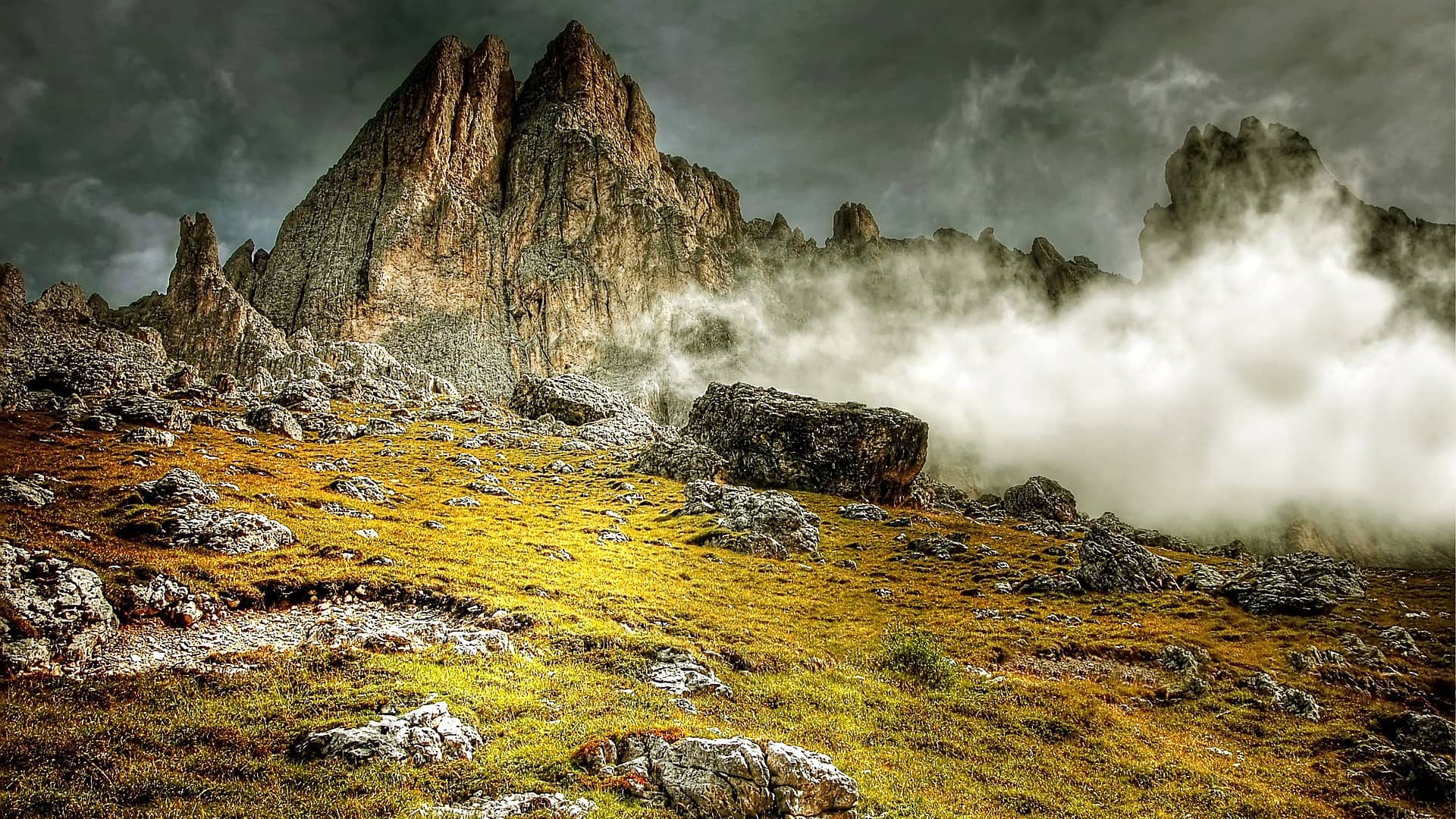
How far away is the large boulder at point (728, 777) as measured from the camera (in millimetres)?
15531

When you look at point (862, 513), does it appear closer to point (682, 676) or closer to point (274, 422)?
point (682, 676)

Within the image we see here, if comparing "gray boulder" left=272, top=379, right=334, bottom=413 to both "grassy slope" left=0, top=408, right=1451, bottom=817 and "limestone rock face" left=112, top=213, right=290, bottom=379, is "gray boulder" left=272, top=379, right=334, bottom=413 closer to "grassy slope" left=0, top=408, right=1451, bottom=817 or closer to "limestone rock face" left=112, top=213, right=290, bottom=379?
"limestone rock face" left=112, top=213, right=290, bottom=379

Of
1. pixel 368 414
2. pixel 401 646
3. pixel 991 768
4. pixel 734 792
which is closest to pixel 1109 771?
pixel 991 768

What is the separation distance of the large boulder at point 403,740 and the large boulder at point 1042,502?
131603 mm

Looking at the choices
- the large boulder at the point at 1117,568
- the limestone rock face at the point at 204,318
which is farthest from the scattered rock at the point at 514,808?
the limestone rock face at the point at 204,318

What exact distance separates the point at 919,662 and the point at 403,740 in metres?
26.7

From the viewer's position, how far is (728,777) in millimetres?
15875

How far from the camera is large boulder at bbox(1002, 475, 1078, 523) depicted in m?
129

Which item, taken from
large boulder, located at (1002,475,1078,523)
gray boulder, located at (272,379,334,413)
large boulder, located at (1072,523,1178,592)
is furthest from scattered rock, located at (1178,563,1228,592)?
gray boulder, located at (272,379,334,413)

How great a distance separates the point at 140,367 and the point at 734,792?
147m

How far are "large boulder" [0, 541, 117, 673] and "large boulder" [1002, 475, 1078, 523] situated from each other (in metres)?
138

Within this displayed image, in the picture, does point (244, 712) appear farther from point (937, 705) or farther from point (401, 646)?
point (937, 705)

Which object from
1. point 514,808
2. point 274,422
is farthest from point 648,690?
point 274,422

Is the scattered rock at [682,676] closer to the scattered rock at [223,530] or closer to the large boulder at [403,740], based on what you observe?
the large boulder at [403,740]
